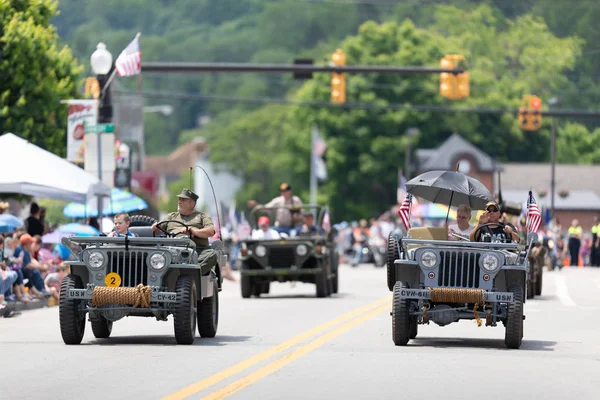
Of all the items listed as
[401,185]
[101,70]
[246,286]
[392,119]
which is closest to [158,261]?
[246,286]

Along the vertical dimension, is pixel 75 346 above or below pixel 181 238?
below

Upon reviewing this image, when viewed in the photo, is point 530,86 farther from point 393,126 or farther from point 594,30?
point 393,126

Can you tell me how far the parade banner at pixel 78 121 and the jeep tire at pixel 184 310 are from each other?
14.7 m

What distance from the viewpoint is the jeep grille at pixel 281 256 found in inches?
1164

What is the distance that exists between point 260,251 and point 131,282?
12.5 metres

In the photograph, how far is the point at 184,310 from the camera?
1683 cm

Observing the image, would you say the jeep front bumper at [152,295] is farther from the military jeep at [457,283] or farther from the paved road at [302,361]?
the military jeep at [457,283]

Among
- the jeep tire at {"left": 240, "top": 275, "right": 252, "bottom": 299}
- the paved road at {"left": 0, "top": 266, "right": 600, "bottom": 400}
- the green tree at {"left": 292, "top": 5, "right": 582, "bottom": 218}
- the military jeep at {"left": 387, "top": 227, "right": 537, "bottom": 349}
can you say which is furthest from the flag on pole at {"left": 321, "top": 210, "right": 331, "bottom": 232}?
the green tree at {"left": 292, "top": 5, "right": 582, "bottom": 218}

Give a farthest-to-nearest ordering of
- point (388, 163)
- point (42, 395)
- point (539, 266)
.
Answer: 1. point (388, 163)
2. point (539, 266)
3. point (42, 395)

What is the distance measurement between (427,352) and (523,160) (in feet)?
354

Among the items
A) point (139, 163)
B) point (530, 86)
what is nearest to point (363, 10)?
point (530, 86)

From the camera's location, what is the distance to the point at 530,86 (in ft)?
422

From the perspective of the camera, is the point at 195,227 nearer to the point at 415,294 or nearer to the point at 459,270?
the point at 415,294

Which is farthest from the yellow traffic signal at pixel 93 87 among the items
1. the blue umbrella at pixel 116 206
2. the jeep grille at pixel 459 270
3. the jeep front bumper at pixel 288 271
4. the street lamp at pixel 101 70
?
the jeep grille at pixel 459 270
